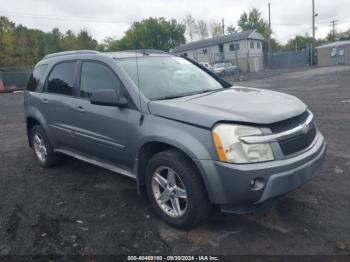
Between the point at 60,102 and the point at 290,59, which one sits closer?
the point at 60,102

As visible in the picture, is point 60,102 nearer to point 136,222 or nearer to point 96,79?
point 96,79

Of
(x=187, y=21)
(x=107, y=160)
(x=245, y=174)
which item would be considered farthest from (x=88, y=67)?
(x=187, y=21)

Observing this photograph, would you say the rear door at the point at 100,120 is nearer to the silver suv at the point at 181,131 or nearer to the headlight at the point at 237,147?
the silver suv at the point at 181,131

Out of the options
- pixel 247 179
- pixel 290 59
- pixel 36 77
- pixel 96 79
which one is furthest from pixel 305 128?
pixel 290 59

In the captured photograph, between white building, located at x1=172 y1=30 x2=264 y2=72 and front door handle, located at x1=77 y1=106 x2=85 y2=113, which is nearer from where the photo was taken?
front door handle, located at x1=77 y1=106 x2=85 y2=113

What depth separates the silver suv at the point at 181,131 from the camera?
10.2 ft

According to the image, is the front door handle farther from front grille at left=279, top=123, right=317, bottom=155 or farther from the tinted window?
front grille at left=279, top=123, right=317, bottom=155

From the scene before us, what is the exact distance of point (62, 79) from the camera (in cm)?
518

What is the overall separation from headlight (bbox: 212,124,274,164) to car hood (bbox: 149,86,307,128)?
0.30 feet

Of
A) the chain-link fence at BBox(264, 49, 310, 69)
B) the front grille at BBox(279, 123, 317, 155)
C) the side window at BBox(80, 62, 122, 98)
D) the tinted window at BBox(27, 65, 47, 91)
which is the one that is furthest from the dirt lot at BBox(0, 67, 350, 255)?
the chain-link fence at BBox(264, 49, 310, 69)

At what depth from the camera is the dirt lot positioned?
128 inches

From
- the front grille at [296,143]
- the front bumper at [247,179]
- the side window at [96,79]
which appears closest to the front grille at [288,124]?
the front grille at [296,143]

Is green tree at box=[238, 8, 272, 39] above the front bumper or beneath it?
above

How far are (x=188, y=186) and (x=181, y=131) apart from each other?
0.53 m
